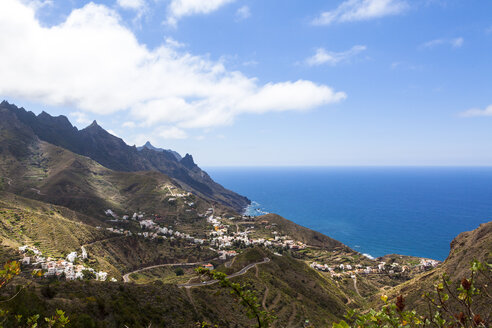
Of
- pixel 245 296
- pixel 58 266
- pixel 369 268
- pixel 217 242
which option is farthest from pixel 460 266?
pixel 217 242

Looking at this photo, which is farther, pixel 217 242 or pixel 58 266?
pixel 217 242

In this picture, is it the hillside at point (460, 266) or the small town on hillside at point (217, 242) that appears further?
the small town on hillside at point (217, 242)

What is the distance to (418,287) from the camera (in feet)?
205

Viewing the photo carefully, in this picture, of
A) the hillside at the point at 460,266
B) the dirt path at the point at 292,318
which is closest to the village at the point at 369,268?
the hillside at the point at 460,266

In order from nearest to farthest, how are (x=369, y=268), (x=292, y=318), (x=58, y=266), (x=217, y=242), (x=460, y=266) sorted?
(x=292, y=318), (x=460, y=266), (x=58, y=266), (x=369, y=268), (x=217, y=242)

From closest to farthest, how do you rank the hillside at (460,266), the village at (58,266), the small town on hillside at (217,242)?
1. the hillside at (460,266)
2. the village at (58,266)
3. the small town on hillside at (217,242)

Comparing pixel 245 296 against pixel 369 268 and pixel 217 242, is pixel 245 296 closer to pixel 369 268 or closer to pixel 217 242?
pixel 369 268

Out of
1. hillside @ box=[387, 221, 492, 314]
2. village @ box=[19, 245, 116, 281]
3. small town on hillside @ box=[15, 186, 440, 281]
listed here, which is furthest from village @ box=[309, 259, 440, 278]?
village @ box=[19, 245, 116, 281]

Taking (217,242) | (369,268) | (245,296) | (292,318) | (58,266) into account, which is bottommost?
(369,268)

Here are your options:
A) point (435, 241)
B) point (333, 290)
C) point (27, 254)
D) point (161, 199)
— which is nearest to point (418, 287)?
point (333, 290)

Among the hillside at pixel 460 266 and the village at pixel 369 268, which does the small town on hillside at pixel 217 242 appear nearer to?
the village at pixel 369 268

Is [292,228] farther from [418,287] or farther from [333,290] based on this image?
[418,287]

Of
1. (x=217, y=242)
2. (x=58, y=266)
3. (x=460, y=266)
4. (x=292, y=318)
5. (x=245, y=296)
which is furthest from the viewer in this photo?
(x=217, y=242)

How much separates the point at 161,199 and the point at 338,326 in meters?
192
